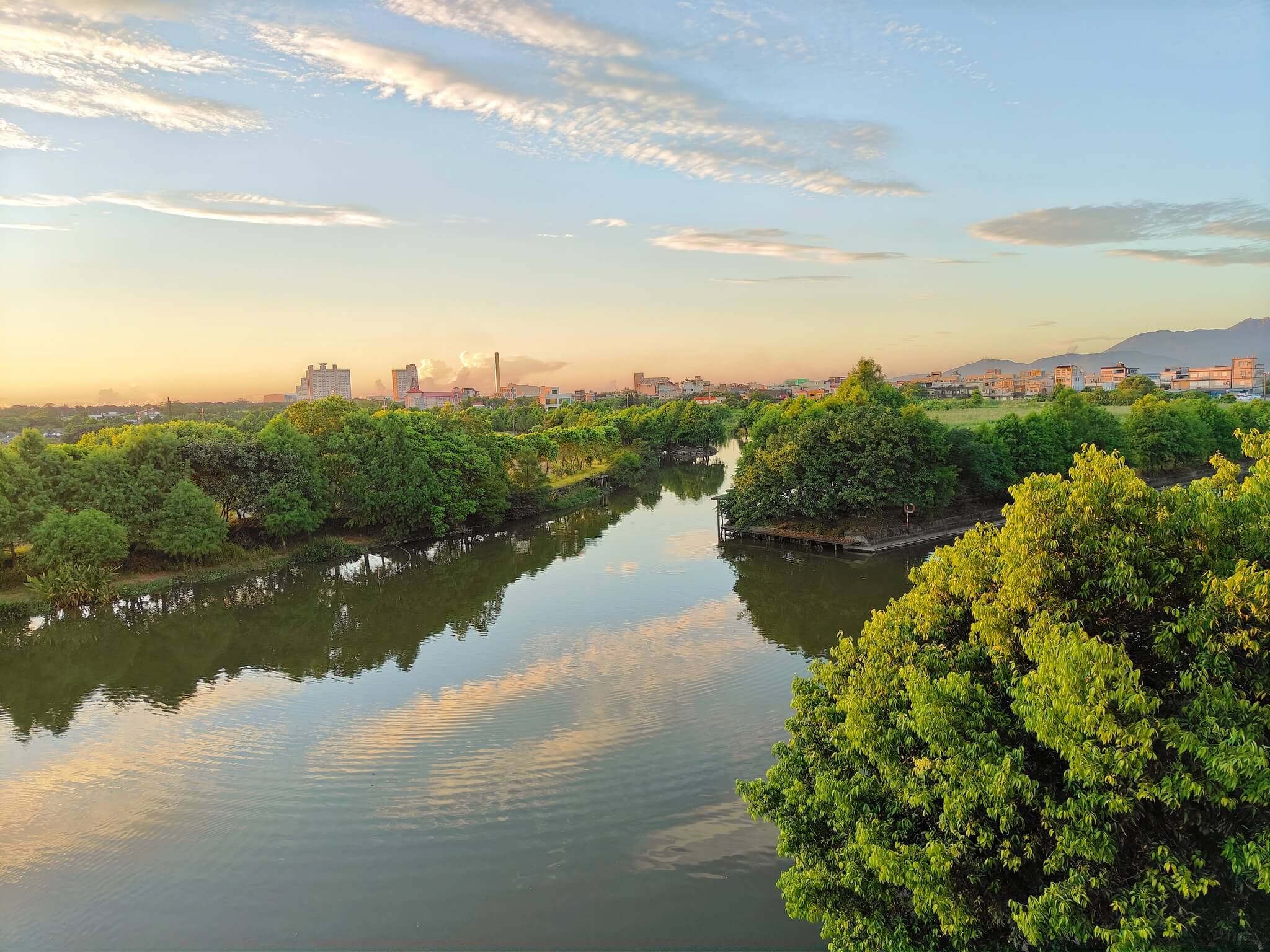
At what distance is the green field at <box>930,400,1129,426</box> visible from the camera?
189 feet

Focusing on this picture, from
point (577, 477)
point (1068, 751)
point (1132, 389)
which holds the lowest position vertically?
point (1068, 751)

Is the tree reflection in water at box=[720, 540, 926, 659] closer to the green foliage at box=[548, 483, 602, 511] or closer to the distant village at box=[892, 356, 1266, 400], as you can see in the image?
the green foliage at box=[548, 483, 602, 511]

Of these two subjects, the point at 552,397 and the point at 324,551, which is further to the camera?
the point at 552,397

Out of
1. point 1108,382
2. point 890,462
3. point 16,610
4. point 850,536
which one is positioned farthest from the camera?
point 1108,382

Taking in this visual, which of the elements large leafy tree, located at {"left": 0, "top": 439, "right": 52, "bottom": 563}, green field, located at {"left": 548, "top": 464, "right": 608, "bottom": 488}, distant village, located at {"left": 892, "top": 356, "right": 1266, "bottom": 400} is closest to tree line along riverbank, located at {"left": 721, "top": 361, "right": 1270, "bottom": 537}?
green field, located at {"left": 548, "top": 464, "right": 608, "bottom": 488}

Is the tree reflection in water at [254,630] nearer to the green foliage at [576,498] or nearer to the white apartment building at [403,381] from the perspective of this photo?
the green foliage at [576,498]

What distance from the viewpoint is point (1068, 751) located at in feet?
19.1

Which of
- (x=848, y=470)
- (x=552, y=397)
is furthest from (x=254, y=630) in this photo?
(x=552, y=397)

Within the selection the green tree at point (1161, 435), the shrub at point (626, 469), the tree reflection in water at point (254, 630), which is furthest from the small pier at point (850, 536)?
the shrub at point (626, 469)

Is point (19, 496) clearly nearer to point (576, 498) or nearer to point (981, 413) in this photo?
point (576, 498)

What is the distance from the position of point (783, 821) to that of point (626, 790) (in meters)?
4.45

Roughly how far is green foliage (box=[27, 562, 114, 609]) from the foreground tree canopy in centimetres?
2320

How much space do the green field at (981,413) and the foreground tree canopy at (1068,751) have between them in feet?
162

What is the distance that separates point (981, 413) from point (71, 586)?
69.1 meters
